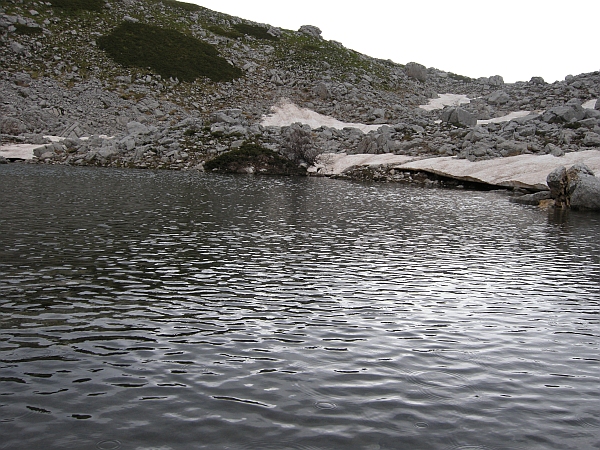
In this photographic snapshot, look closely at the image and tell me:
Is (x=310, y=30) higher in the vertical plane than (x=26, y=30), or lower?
higher

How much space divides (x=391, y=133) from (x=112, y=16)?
7608 cm

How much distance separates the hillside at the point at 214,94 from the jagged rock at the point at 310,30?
641 millimetres

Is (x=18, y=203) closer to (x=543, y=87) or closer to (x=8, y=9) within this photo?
(x=8, y=9)

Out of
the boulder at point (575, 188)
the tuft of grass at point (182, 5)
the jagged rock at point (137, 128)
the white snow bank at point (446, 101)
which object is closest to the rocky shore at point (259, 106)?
the jagged rock at point (137, 128)

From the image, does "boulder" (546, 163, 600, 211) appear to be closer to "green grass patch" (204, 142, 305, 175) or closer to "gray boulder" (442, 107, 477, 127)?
"green grass patch" (204, 142, 305, 175)

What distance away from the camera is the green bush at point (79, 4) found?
115 m

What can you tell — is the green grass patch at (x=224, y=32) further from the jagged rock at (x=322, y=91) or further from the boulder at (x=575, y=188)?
the boulder at (x=575, y=188)

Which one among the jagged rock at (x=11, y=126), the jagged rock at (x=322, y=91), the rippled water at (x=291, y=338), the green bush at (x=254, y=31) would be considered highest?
the green bush at (x=254, y=31)

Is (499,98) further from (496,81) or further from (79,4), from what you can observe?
(79,4)

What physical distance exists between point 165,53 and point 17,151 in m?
48.6

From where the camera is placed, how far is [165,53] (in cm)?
11162

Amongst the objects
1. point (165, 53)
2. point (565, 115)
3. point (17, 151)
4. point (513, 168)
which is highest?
point (165, 53)

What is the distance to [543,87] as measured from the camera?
111812mm

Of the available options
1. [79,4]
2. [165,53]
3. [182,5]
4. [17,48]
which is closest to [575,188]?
[165,53]
